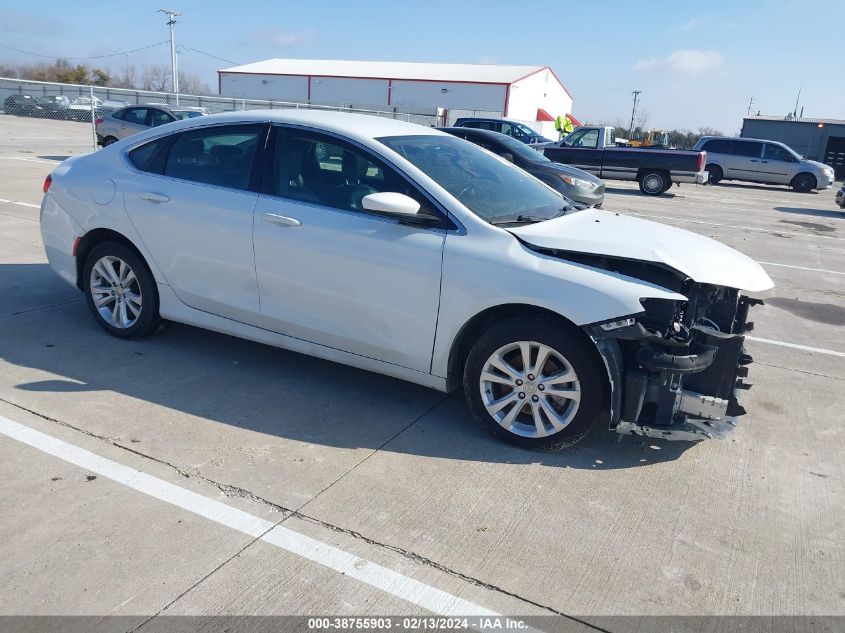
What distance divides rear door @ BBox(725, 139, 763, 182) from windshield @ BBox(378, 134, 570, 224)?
891 inches

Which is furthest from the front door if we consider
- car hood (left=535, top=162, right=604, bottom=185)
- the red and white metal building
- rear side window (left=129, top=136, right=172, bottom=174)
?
the red and white metal building

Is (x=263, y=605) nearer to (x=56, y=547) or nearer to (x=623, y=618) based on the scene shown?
(x=56, y=547)

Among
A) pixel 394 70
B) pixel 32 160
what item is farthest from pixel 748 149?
pixel 394 70

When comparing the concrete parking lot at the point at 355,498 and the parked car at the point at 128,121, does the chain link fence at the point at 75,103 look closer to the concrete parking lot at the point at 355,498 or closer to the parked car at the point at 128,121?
the parked car at the point at 128,121

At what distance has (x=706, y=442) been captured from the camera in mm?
4160

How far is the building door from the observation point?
36500 mm

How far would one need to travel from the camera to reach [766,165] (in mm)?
24547

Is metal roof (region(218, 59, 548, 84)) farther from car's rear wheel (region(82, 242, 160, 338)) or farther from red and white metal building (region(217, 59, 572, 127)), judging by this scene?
car's rear wheel (region(82, 242, 160, 338))

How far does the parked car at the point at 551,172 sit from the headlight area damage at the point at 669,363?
7015 millimetres

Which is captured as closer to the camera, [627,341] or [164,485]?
[164,485]

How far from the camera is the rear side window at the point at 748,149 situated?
2455 cm

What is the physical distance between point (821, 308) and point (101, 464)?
724 centimetres

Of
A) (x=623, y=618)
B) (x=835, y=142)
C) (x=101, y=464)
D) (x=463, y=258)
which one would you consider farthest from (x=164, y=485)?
(x=835, y=142)

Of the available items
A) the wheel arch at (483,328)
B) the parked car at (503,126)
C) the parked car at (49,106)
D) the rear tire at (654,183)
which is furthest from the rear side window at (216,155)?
the parked car at (49,106)
